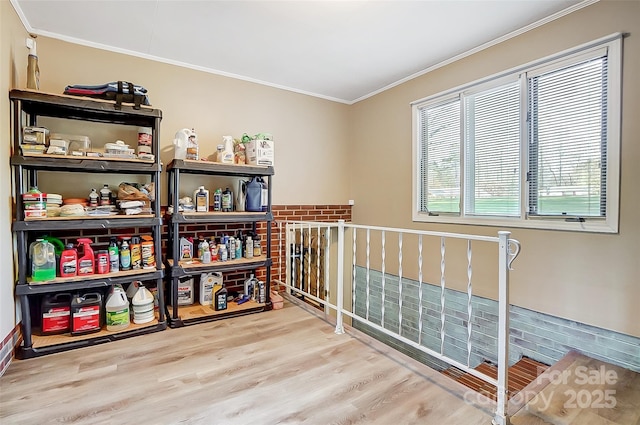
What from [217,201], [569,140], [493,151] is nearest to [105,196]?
[217,201]

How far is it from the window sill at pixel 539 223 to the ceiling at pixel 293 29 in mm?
1493

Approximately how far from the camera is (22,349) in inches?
83.4

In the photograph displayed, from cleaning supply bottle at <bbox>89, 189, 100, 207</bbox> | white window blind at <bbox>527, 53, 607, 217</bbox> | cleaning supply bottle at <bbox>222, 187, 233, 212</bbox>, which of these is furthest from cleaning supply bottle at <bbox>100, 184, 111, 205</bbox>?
white window blind at <bbox>527, 53, 607, 217</bbox>

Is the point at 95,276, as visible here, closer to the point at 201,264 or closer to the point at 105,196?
the point at 105,196

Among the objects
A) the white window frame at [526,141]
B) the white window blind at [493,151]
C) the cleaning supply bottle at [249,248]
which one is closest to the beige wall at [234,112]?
the cleaning supply bottle at [249,248]

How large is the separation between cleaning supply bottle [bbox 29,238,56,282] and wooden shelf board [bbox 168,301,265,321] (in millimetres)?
928

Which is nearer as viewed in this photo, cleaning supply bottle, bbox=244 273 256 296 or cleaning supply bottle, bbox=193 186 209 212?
cleaning supply bottle, bbox=193 186 209 212

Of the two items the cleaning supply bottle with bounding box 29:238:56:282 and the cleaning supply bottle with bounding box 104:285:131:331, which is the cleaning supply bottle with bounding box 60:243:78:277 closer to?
the cleaning supply bottle with bounding box 29:238:56:282

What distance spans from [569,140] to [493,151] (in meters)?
0.56

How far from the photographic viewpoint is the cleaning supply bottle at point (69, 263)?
7.51ft

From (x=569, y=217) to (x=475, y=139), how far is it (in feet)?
3.41

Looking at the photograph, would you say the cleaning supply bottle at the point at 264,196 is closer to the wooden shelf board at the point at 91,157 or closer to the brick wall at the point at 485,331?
the wooden shelf board at the point at 91,157

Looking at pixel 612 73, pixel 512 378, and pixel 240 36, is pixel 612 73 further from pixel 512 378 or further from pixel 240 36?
pixel 240 36

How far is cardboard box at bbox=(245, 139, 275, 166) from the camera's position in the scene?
304 cm
